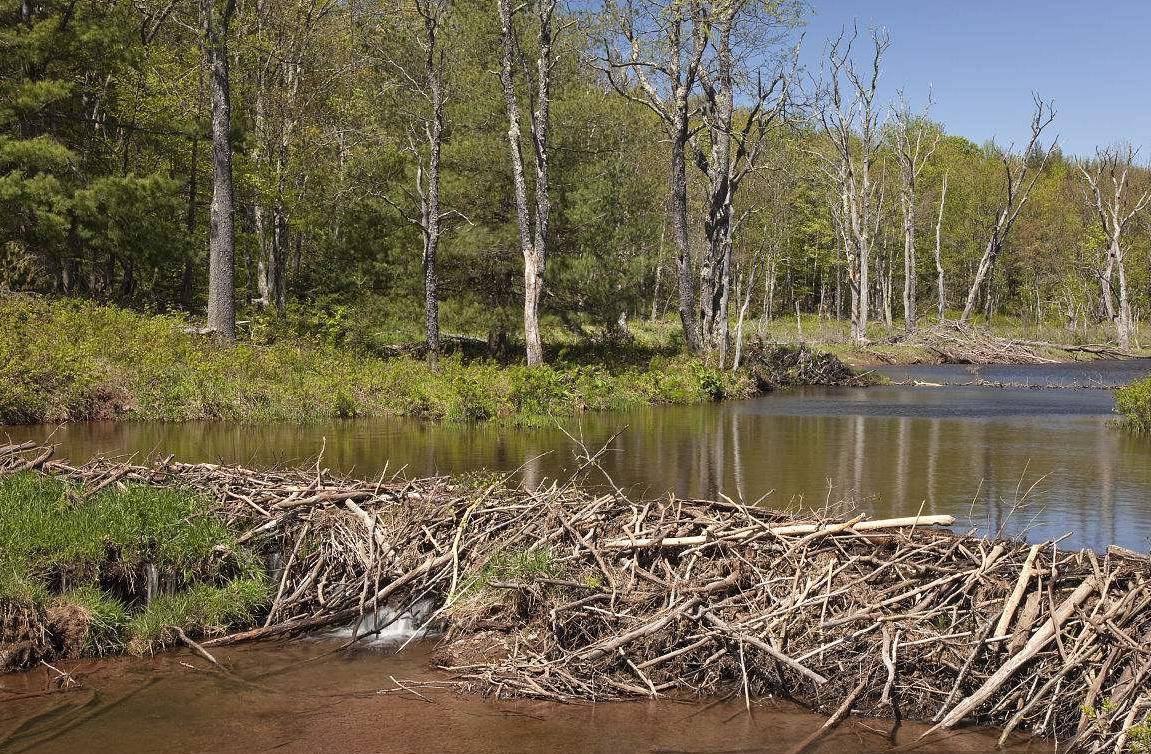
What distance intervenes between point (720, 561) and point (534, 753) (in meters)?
2.12

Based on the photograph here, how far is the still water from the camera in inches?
507

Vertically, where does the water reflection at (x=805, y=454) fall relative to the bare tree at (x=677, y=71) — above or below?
below

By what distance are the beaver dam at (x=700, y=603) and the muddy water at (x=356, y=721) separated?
0.66 feet

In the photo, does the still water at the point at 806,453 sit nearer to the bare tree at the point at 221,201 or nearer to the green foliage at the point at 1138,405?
the green foliage at the point at 1138,405

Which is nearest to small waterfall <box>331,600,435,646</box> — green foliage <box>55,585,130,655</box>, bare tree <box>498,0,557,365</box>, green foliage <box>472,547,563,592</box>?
green foliage <box>472,547,563,592</box>

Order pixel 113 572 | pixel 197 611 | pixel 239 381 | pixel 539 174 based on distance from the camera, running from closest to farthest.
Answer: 1. pixel 197 611
2. pixel 113 572
3. pixel 239 381
4. pixel 539 174

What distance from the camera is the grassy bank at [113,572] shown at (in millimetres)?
7285

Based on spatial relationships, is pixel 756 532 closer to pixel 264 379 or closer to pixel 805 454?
pixel 805 454

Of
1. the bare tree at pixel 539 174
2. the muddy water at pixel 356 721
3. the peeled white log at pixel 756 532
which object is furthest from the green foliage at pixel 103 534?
the bare tree at pixel 539 174

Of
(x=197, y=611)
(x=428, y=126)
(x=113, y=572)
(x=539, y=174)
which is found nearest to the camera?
(x=197, y=611)

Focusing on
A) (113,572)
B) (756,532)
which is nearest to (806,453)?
(756,532)

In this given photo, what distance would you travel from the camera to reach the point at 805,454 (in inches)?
702

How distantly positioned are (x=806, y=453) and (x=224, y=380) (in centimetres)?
1300

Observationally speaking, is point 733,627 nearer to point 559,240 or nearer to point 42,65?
point 559,240
